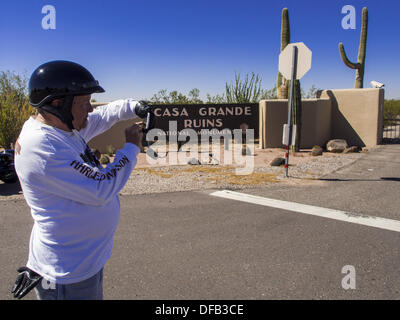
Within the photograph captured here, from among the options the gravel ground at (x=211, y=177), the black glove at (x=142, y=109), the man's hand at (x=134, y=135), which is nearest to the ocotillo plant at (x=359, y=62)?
the gravel ground at (x=211, y=177)

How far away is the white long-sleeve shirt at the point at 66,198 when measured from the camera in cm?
144

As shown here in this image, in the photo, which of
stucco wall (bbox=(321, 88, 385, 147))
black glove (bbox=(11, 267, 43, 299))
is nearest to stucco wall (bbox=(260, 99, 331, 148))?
stucco wall (bbox=(321, 88, 385, 147))

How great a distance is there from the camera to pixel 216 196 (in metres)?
6.20

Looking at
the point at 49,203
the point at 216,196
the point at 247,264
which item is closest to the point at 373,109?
the point at 216,196

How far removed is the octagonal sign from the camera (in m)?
7.22

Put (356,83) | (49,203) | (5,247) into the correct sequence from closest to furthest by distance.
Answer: (49,203) < (5,247) < (356,83)

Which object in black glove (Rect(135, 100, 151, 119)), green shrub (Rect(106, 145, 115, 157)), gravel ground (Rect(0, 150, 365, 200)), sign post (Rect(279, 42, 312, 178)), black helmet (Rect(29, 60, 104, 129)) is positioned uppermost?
sign post (Rect(279, 42, 312, 178))

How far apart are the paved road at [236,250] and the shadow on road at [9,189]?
2.51 ft

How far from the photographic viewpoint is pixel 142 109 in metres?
2.14

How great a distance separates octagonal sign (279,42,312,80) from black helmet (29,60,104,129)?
262 inches

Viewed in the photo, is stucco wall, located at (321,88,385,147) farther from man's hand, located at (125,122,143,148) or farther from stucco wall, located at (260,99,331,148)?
man's hand, located at (125,122,143,148)

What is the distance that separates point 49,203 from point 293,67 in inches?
275

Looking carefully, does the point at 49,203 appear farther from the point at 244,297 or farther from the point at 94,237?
the point at 244,297

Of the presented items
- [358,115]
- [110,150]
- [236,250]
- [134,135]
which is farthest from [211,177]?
[358,115]
